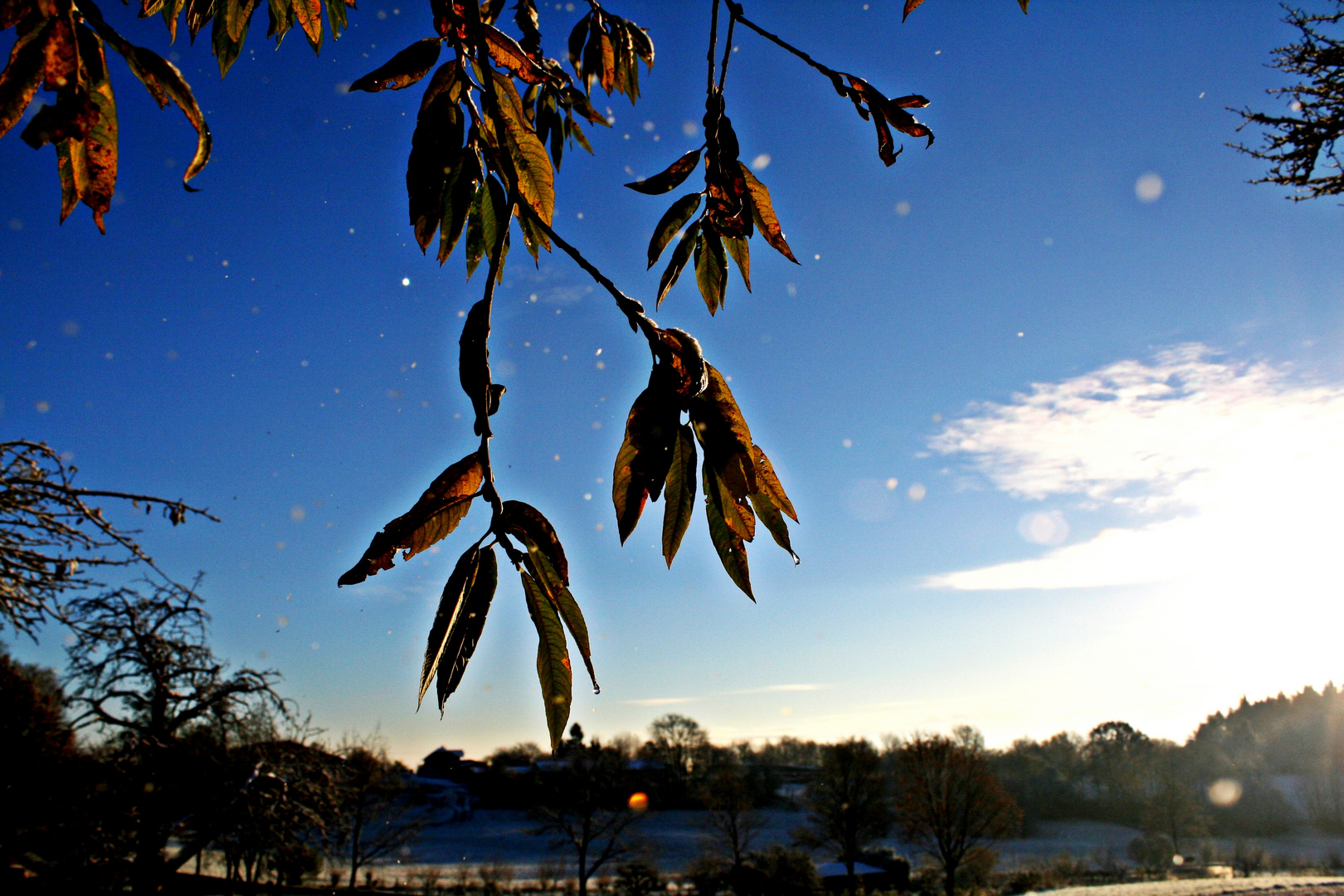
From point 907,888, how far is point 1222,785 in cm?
4850

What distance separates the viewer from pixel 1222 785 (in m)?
62.2

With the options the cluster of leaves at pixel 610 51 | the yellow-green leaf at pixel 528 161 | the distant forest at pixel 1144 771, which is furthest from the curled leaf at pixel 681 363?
the distant forest at pixel 1144 771

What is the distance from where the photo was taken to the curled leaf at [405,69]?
3.01ft

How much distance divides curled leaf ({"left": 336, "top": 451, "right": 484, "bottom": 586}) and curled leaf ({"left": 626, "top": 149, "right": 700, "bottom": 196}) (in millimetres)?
654

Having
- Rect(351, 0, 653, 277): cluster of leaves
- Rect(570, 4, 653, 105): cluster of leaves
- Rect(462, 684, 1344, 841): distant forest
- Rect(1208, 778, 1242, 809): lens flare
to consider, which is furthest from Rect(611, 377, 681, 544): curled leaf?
Rect(1208, 778, 1242, 809): lens flare

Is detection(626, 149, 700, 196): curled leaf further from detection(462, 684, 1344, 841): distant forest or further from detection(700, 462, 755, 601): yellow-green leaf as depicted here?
detection(462, 684, 1344, 841): distant forest

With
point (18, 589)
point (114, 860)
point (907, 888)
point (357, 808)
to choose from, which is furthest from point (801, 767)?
point (18, 589)

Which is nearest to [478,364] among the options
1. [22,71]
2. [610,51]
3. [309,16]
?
[22,71]

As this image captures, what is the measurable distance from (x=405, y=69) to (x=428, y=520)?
2.01 feet

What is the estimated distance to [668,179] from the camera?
1215 millimetres

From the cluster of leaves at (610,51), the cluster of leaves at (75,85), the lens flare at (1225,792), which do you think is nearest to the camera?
the cluster of leaves at (75,85)

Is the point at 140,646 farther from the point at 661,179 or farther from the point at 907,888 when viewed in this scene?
the point at 907,888

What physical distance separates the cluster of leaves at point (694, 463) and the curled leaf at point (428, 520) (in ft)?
0.51

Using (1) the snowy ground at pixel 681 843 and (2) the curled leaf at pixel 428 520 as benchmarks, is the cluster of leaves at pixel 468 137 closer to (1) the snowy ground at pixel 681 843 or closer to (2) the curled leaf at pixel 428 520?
(2) the curled leaf at pixel 428 520
